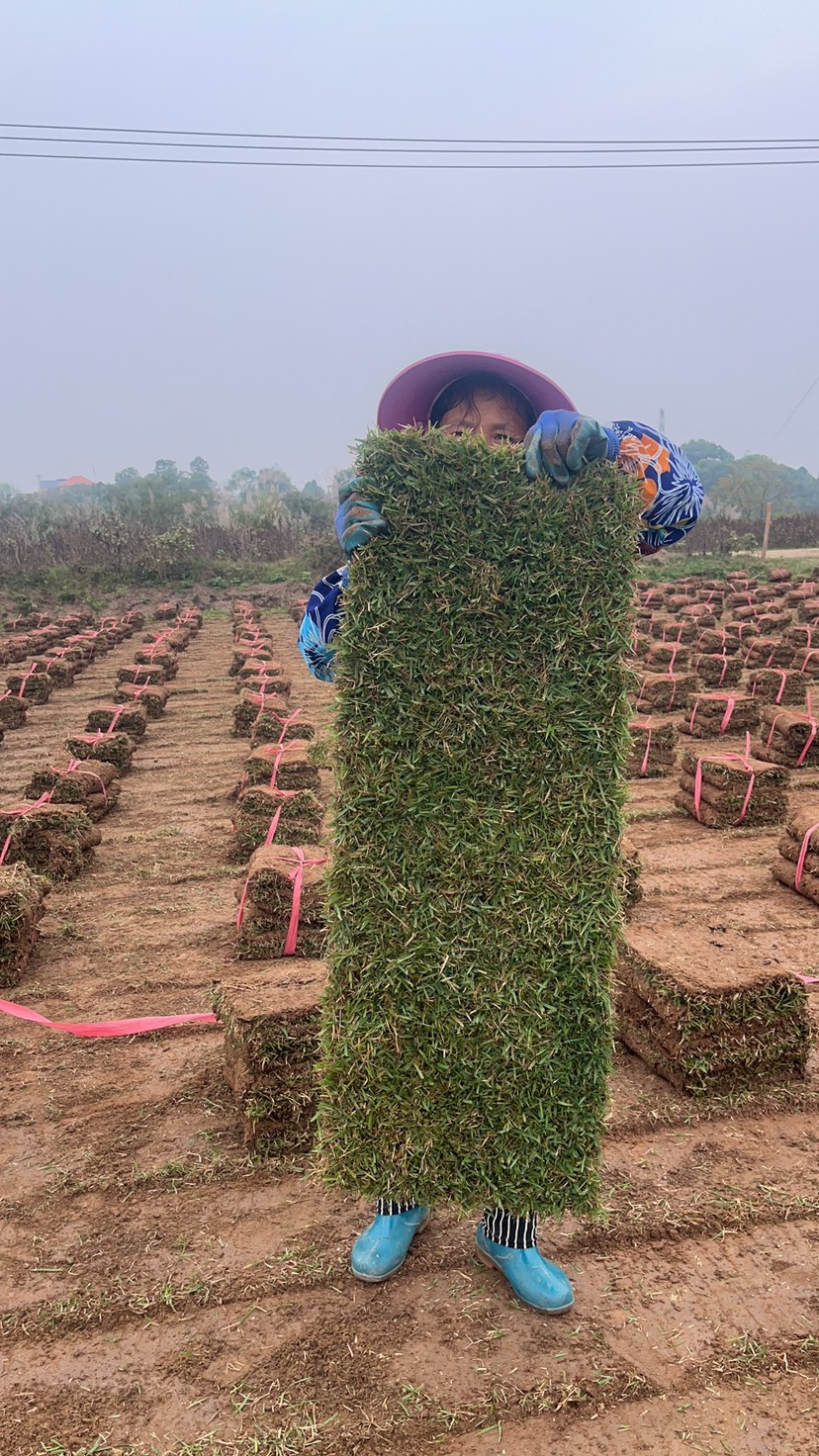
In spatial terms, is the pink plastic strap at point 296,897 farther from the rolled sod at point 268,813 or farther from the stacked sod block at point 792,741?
the stacked sod block at point 792,741

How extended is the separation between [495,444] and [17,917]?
13.6 ft

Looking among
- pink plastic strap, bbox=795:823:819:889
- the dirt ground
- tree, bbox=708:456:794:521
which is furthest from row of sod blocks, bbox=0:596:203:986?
tree, bbox=708:456:794:521

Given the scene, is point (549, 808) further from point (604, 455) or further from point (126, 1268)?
point (126, 1268)

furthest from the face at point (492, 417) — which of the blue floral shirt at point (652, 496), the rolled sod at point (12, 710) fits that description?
the rolled sod at point (12, 710)

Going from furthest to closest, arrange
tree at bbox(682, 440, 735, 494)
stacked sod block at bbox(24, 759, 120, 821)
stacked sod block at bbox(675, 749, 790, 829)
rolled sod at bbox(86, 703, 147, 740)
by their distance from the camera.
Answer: tree at bbox(682, 440, 735, 494)
rolled sod at bbox(86, 703, 147, 740)
stacked sod block at bbox(24, 759, 120, 821)
stacked sod block at bbox(675, 749, 790, 829)

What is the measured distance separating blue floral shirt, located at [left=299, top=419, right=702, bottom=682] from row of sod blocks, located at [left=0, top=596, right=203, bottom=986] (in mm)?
3352

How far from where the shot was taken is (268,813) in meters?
6.78

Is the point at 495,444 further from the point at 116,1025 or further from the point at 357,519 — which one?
the point at 116,1025

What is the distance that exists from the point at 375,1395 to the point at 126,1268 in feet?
3.36

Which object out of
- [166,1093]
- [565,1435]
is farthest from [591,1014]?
[166,1093]

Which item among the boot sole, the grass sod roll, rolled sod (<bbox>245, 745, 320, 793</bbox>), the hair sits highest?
the hair

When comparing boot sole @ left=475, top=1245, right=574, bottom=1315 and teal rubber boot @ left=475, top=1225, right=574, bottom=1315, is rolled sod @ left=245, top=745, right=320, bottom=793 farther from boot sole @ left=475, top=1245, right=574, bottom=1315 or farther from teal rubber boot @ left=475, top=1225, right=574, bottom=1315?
teal rubber boot @ left=475, top=1225, right=574, bottom=1315

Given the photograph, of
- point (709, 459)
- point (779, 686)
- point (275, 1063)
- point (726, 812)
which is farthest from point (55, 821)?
point (709, 459)

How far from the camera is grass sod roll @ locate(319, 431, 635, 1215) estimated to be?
226cm
